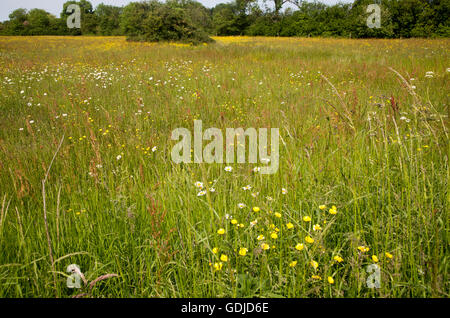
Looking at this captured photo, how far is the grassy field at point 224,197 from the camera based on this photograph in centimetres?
119

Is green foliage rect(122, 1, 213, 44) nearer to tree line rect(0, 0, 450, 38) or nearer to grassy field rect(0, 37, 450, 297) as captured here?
tree line rect(0, 0, 450, 38)

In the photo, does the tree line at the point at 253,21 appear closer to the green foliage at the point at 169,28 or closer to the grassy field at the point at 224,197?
the green foliage at the point at 169,28

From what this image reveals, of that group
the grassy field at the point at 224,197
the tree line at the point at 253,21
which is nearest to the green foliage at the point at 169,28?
the tree line at the point at 253,21

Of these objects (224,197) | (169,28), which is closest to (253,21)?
(169,28)

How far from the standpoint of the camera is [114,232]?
1.46 metres

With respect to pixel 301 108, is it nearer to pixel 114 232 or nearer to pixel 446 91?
pixel 446 91

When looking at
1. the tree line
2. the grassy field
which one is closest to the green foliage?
the tree line

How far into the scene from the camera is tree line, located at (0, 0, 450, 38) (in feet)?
58.8

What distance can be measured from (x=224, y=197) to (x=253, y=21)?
2196 inches

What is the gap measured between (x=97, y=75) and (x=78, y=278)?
636 cm

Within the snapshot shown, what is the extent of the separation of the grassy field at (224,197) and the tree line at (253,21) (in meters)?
13.7

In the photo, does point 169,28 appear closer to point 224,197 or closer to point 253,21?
point 224,197

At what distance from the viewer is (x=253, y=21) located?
50375mm
